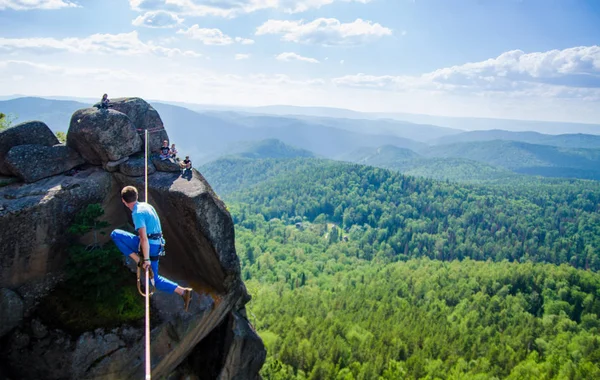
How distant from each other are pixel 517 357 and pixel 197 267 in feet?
213

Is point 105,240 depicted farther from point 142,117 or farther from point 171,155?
point 142,117

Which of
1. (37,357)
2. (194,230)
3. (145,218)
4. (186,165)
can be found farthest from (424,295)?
(145,218)

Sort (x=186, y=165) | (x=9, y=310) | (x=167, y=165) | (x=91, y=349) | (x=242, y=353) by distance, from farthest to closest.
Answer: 1. (x=242, y=353)
2. (x=167, y=165)
3. (x=186, y=165)
4. (x=91, y=349)
5. (x=9, y=310)

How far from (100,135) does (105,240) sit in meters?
5.25

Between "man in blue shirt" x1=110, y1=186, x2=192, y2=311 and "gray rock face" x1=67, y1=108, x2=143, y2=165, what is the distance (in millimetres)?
9629

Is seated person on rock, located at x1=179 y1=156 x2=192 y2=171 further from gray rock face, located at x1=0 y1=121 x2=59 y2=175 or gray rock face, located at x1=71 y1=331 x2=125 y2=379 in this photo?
gray rock face, located at x1=71 y1=331 x2=125 y2=379

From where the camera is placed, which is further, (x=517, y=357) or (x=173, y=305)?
(x=517, y=357)

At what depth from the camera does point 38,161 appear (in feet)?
57.3

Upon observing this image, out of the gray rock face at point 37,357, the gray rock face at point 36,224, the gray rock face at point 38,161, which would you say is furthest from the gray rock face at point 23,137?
the gray rock face at point 37,357

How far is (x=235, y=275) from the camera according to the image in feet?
62.1

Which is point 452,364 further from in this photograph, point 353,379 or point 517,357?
point 353,379

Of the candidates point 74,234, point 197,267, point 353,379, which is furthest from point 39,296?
point 353,379

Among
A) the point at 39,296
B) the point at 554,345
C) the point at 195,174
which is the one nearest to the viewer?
the point at 39,296

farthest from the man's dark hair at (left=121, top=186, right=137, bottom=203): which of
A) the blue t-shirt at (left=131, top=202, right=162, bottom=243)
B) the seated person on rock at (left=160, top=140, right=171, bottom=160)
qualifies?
the seated person on rock at (left=160, top=140, right=171, bottom=160)
